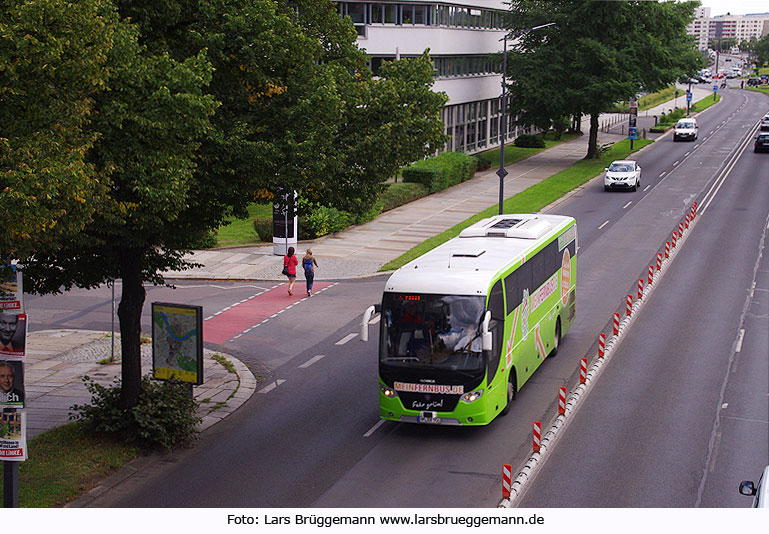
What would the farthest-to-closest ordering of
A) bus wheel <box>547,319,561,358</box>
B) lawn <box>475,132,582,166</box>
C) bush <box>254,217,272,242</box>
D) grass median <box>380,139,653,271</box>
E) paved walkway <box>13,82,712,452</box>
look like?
lawn <box>475,132,582,166</box> → bush <box>254,217,272,242</box> → grass median <box>380,139,653,271</box> → bus wheel <box>547,319,561,358</box> → paved walkway <box>13,82,712,452</box>

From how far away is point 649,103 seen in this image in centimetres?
12125

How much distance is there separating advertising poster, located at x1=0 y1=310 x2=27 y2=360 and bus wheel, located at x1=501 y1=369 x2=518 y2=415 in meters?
9.70

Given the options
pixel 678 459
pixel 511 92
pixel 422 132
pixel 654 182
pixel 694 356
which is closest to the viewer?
pixel 678 459

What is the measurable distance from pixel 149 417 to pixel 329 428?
138 inches

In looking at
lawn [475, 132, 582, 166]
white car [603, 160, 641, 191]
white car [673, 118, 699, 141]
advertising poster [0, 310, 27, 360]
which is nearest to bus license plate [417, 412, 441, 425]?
advertising poster [0, 310, 27, 360]

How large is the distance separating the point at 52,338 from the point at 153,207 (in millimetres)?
13122

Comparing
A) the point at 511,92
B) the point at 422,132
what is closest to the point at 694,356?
the point at 422,132

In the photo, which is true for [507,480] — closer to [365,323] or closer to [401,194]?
[365,323]

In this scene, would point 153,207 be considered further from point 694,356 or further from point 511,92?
point 511,92

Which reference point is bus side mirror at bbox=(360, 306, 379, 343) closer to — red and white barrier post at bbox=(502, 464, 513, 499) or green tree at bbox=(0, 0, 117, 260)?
red and white barrier post at bbox=(502, 464, 513, 499)

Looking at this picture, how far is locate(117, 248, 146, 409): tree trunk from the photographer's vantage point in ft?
59.7

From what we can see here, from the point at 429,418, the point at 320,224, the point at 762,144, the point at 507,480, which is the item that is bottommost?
the point at 429,418

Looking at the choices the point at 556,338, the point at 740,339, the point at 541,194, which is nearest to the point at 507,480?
the point at 556,338

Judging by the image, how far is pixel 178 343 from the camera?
1947cm
